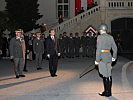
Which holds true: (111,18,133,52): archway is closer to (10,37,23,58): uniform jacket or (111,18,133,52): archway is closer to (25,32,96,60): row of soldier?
(25,32,96,60): row of soldier

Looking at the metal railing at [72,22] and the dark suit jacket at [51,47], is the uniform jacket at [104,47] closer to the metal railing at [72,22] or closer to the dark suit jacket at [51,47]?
the dark suit jacket at [51,47]

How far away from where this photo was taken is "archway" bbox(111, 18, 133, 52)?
100ft

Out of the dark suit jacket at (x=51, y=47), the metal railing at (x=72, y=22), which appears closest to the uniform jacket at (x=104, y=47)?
the dark suit jacket at (x=51, y=47)

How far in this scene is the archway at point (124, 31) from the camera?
30625 mm

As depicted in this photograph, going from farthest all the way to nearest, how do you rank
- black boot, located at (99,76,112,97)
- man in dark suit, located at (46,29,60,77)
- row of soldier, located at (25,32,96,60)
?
1. row of soldier, located at (25,32,96,60)
2. man in dark suit, located at (46,29,60,77)
3. black boot, located at (99,76,112,97)

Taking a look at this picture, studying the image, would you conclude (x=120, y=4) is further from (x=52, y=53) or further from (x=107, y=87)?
(x=107, y=87)

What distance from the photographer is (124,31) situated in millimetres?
30766

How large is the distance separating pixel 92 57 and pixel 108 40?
500 inches

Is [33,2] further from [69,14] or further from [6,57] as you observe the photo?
[6,57]

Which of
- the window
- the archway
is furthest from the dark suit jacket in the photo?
the window

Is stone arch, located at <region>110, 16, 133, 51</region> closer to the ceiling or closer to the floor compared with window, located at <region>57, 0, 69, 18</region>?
closer to the floor

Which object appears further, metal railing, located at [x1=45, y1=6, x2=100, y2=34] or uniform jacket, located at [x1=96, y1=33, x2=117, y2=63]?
metal railing, located at [x1=45, y1=6, x2=100, y2=34]

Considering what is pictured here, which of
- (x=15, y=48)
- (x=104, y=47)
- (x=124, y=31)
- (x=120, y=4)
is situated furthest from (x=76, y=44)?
(x=104, y=47)

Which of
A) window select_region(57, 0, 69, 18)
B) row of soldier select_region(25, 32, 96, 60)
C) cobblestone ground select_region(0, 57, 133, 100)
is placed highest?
window select_region(57, 0, 69, 18)
